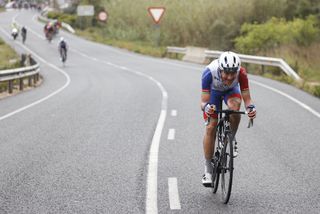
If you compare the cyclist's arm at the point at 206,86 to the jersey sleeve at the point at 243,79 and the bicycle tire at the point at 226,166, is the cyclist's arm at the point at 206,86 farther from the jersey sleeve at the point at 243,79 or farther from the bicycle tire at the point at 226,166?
the bicycle tire at the point at 226,166

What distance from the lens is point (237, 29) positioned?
3972cm

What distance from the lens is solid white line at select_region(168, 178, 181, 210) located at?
19.8 feet

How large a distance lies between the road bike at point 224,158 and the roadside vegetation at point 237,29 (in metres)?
11.8

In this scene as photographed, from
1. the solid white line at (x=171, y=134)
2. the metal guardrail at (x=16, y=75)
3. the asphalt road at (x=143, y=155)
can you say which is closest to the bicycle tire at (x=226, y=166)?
the asphalt road at (x=143, y=155)

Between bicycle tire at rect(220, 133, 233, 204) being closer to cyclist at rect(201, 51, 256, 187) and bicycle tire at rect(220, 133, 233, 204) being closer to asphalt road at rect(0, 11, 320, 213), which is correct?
asphalt road at rect(0, 11, 320, 213)

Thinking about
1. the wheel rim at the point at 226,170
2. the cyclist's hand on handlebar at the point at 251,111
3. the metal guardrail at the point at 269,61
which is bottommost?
the metal guardrail at the point at 269,61

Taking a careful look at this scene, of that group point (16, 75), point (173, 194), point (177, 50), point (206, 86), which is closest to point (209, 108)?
point (206, 86)

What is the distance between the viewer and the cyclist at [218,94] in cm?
615

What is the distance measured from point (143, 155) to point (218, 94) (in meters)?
2.64

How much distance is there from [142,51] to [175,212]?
4090 cm

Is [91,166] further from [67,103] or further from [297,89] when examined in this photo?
[297,89]

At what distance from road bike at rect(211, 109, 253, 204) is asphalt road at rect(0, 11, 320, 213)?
19cm

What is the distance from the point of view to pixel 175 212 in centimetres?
579

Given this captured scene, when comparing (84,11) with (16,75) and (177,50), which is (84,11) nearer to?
(177,50)
